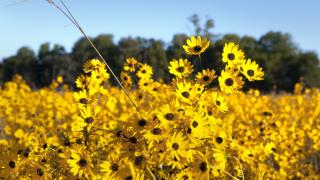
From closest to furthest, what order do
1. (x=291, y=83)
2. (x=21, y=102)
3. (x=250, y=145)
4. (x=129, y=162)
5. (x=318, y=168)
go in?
(x=129, y=162) < (x=250, y=145) < (x=318, y=168) < (x=21, y=102) < (x=291, y=83)

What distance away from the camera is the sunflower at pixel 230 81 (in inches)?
137

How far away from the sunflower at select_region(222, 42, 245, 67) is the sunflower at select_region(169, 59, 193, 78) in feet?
1.05

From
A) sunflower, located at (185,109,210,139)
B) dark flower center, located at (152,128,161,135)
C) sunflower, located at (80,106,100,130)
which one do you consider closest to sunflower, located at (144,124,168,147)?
dark flower center, located at (152,128,161,135)

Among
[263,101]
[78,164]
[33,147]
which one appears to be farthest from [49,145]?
[263,101]

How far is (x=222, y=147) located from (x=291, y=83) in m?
48.5

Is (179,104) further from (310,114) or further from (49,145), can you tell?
(310,114)

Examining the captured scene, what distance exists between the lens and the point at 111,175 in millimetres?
2719

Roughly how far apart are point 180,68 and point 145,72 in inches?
50.7

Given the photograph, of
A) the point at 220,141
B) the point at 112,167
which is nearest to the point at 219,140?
the point at 220,141

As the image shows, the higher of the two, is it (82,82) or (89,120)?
(82,82)

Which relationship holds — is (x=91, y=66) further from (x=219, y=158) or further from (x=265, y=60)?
(x=265, y=60)

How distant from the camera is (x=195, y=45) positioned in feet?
12.1

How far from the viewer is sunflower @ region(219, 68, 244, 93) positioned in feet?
11.5

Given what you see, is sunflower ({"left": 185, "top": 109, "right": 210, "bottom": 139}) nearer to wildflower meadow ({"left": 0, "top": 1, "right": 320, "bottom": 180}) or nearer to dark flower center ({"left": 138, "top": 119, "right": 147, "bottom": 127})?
wildflower meadow ({"left": 0, "top": 1, "right": 320, "bottom": 180})
